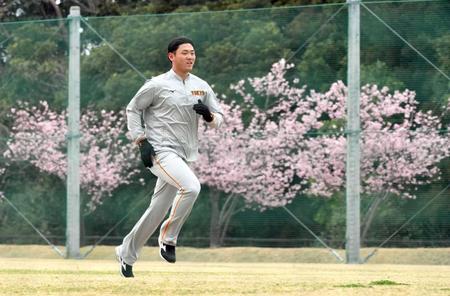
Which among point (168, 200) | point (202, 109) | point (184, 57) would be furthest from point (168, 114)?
point (168, 200)

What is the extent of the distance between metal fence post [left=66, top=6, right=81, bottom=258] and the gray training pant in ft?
26.6

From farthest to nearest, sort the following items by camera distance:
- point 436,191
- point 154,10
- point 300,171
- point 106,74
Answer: point 154,10 → point 106,74 → point 300,171 → point 436,191

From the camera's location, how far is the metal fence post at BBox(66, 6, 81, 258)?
16820mm

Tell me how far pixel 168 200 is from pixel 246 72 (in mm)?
8174

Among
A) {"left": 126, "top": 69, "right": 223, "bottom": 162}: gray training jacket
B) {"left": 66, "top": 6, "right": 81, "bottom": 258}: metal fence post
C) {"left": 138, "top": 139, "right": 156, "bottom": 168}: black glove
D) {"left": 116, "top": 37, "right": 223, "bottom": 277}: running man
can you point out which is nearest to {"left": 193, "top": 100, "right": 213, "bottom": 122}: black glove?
{"left": 116, "top": 37, "right": 223, "bottom": 277}: running man

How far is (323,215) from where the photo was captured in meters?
16.0

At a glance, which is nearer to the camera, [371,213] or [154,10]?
[371,213]

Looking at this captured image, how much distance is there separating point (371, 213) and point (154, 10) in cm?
1339

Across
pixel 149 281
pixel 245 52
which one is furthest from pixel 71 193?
pixel 149 281

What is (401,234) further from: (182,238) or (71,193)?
(71,193)

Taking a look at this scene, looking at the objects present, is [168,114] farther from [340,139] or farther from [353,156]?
[340,139]

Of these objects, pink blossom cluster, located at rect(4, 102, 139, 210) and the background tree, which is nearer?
the background tree

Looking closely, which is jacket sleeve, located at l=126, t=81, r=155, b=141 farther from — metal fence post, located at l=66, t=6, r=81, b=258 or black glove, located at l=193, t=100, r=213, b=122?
metal fence post, located at l=66, t=6, r=81, b=258

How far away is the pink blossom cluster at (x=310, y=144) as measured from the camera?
1562 cm
